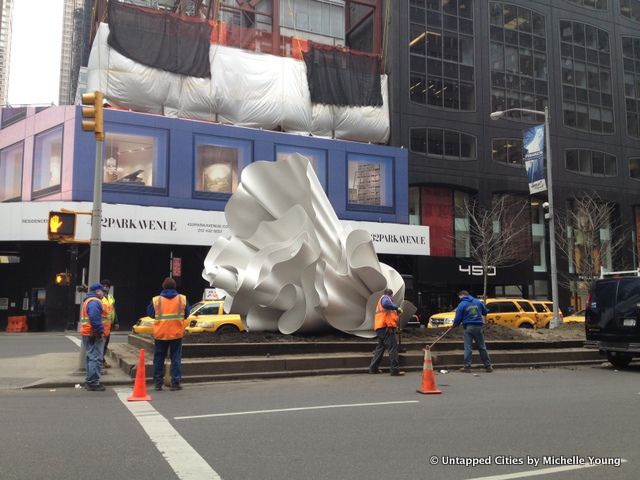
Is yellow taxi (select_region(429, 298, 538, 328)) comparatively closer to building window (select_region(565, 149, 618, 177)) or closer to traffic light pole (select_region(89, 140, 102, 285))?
traffic light pole (select_region(89, 140, 102, 285))

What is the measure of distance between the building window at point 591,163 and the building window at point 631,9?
42.7ft

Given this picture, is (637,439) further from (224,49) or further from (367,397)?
(224,49)

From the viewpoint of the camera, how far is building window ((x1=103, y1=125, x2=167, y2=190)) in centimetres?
3153

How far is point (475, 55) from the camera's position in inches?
1698

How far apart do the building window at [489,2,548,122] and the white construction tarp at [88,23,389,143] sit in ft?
31.3

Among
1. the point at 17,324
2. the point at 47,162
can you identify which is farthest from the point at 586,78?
the point at 17,324

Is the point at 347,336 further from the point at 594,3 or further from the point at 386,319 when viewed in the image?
the point at 594,3

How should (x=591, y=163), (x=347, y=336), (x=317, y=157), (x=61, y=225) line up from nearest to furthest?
1. (x=61, y=225)
2. (x=347, y=336)
3. (x=317, y=157)
4. (x=591, y=163)

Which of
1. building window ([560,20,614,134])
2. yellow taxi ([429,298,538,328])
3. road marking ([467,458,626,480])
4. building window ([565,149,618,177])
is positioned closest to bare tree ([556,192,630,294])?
building window ([565,149,618,177])

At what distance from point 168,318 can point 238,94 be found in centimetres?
2799

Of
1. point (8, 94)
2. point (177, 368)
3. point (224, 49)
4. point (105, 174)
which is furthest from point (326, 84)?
point (8, 94)

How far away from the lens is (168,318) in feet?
33.7

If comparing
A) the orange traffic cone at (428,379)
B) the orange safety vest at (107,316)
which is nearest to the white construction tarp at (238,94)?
the orange safety vest at (107,316)

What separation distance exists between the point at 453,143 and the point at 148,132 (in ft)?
67.9
